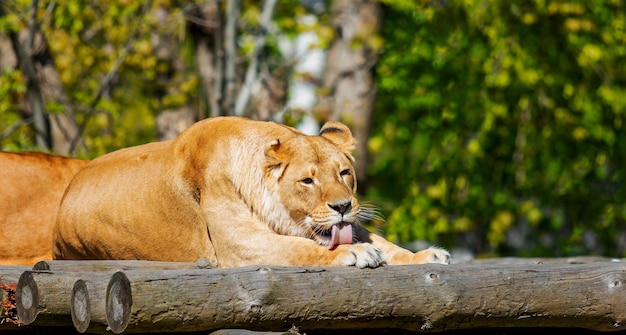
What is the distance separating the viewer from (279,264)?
4.81 metres

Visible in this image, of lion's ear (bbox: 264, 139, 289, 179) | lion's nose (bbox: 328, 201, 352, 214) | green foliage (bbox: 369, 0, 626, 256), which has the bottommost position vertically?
green foliage (bbox: 369, 0, 626, 256)

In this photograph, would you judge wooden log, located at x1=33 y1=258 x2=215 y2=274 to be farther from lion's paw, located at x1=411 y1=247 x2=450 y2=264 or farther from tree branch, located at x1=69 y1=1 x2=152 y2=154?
tree branch, located at x1=69 y1=1 x2=152 y2=154

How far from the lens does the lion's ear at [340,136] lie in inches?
219

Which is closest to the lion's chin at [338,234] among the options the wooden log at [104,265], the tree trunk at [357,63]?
the wooden log at [104,265]

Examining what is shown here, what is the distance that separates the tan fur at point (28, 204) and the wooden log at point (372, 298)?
Result: 86.4 inches

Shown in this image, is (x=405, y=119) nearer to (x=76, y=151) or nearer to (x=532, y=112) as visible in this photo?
(x=532, y=112)

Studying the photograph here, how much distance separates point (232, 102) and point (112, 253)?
511 cm

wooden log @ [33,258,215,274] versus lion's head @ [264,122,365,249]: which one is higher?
lion's head @ [264,122,365,249]

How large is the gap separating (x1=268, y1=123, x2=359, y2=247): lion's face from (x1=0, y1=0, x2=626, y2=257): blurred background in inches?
202

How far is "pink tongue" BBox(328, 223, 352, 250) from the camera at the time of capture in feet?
15.8

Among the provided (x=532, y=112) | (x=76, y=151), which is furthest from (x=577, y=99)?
(x=76, y=151)

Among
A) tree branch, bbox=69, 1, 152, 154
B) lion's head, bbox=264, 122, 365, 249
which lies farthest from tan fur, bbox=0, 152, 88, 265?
tree branch, bbox=69, 1, 152, 154

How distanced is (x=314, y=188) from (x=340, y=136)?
2.47 feet

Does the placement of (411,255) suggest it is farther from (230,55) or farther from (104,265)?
(230,55)
